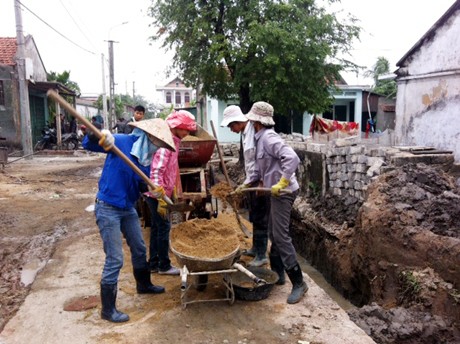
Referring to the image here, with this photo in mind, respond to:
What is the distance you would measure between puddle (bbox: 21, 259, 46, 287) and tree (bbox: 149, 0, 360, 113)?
802 cm

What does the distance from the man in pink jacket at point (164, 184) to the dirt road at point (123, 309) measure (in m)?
0.20

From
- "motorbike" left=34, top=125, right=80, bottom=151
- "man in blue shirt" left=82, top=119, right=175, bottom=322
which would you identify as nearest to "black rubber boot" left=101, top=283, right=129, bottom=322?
"man in blue shirt" left=82, top=119, right=175, bottom=322

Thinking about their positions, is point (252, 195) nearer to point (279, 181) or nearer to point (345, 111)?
point (279, 181)

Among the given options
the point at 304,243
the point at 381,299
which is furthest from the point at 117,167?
the point at 304,243

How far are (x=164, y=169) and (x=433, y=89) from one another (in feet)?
28.4

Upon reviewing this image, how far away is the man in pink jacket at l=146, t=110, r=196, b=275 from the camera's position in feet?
13.5

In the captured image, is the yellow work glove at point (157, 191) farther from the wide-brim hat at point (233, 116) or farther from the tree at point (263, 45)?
the tree at point (263, 45)

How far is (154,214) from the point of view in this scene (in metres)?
4.57

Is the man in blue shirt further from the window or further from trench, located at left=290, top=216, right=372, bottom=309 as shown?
the window

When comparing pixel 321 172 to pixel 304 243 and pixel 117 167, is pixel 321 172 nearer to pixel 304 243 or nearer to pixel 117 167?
pixel 304 243

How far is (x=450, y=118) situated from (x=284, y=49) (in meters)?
4.63

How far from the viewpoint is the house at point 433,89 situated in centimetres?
965

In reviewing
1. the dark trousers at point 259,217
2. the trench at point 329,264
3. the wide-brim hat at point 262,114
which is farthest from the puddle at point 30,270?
the trench at point 329,264

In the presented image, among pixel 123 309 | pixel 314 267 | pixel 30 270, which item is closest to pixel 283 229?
pixel 123 309
